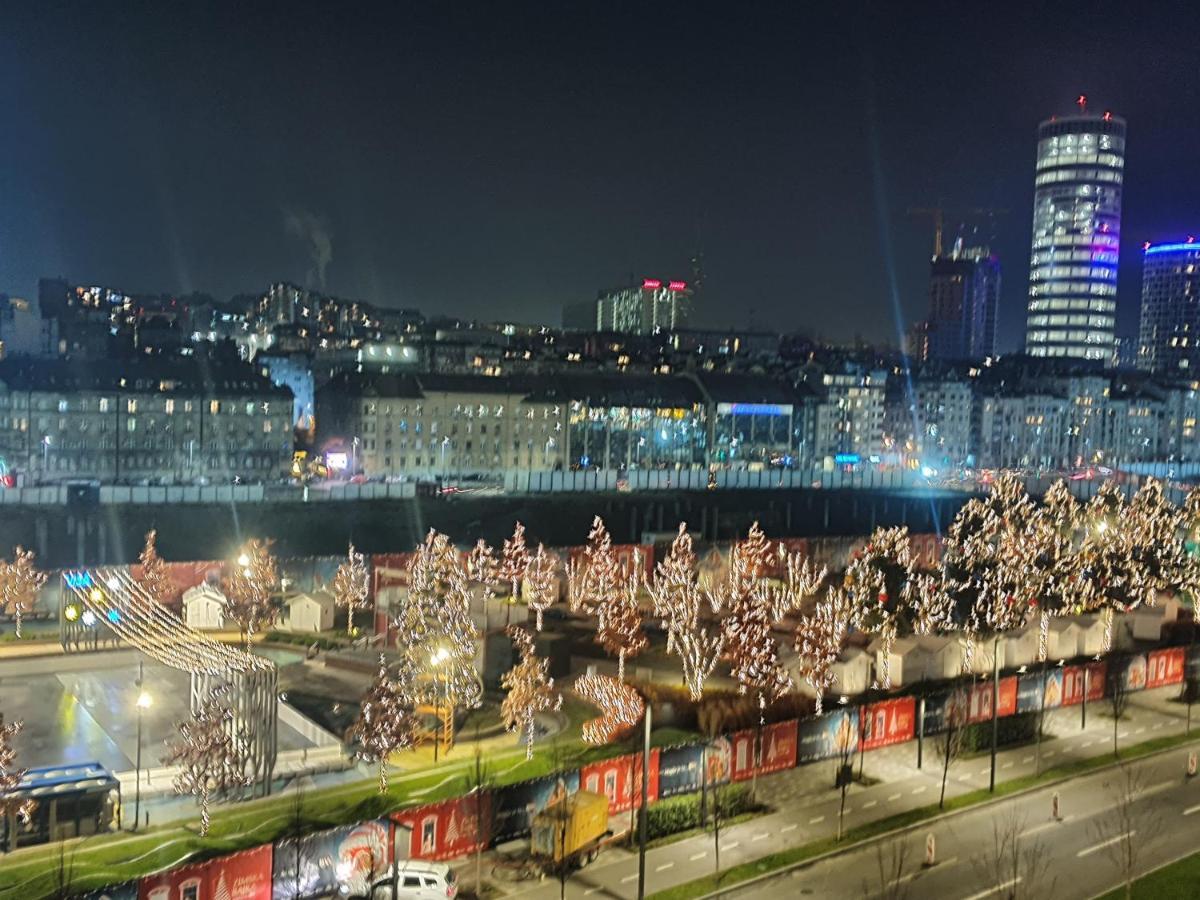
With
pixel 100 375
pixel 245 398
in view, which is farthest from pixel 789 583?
pixel 100 375

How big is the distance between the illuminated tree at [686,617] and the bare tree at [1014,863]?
21.2 feet

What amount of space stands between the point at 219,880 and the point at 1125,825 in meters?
10.6

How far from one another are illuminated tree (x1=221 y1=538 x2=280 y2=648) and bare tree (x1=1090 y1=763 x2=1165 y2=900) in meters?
15.3

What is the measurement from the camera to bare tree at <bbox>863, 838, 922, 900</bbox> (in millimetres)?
11938

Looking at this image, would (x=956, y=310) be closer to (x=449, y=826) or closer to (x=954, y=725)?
(x=954, y=725)

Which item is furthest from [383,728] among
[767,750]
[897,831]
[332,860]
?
[897,831]

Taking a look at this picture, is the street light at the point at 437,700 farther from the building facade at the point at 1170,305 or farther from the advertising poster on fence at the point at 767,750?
the building facade at the point at 1170,305

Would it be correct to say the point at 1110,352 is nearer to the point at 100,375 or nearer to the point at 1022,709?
the point at 100,375

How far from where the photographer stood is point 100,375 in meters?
51.3

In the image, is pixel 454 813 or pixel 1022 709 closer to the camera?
pixel 454 813

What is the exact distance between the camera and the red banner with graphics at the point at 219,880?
10258 millimetres

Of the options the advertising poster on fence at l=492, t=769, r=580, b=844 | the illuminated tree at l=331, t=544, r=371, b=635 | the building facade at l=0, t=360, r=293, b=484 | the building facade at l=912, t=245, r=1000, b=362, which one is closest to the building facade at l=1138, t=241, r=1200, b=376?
the building facade at l=912, t=245, r=1000, b=362

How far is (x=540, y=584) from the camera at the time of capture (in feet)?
85.7

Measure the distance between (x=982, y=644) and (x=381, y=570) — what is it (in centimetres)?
1321
